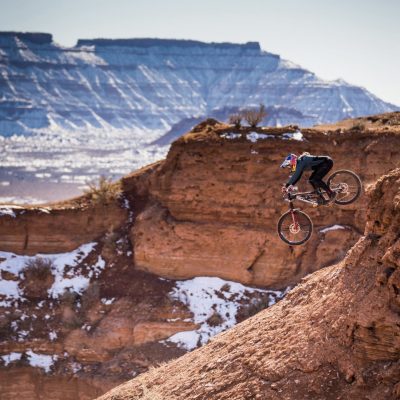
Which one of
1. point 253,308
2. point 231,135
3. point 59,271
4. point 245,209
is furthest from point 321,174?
point 59,271

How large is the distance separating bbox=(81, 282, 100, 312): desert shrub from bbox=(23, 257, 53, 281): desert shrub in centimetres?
185

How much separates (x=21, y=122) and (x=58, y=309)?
15752cm

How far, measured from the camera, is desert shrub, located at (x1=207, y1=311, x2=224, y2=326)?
24969 mm

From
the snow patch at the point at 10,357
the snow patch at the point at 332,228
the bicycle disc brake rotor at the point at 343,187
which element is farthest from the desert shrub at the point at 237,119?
the bicycle disc brake rotor at the point at 343,187

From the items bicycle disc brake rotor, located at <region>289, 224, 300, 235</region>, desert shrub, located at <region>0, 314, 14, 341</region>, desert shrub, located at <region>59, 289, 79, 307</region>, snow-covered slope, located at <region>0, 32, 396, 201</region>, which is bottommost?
bicycle disc brake rotor, located at <region>289, 224, 300, 235</region>

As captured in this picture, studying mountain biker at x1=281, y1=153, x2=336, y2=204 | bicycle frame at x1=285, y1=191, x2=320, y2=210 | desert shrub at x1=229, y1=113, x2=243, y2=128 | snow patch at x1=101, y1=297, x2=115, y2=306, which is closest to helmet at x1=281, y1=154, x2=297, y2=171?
mountain biker at x1=281, y1=153, x2=336, y2=204

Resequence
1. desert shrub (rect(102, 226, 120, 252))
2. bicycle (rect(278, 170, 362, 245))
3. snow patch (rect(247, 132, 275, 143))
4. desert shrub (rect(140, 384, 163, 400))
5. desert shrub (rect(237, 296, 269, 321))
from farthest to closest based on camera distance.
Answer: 1. desert shrub (rect(102, 226, 120, 252))
2. snow patch (rect(247, 132, 275, 143))
3. desert shrub (rect(237, 296, 269, 321))
4. bicycle (rect(278, 170, 362, 245))
5. desert shrub (rect(140, 384, 163, 400))

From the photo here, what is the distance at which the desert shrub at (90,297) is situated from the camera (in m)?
26.0

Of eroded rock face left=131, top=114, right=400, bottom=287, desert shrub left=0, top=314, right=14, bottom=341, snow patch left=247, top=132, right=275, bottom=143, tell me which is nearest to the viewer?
desert shrub left=0, top=314, right=14, bottom=341

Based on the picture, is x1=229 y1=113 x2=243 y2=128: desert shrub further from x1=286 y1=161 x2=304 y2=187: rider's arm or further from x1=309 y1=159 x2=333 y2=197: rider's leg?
x1=286 y1=161 x2=304 y2=187: rider's arm

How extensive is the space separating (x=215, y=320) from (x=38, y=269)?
7.26 m

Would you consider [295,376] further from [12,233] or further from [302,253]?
[12,233]

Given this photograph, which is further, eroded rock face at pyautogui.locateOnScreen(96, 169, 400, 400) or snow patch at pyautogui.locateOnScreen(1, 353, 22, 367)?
snow patch at pyautogui.locateOnScreen(1, 353, 22, 367)

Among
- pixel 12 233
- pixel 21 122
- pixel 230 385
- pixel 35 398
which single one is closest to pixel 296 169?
pixel 230 385
